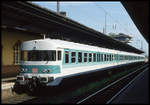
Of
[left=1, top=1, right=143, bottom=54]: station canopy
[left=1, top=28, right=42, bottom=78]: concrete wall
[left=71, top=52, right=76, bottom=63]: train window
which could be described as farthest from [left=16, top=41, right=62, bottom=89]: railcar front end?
[left=1, top=28, right=42, bottom=78]: concrete wall

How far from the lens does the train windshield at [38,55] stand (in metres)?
12.9

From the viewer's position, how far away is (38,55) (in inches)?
521

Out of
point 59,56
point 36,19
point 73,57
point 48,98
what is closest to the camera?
point 48,98

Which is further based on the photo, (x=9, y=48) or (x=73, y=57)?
(x=9, y=48)

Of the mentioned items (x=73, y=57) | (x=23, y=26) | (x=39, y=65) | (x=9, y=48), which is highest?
(x=23, y=26)

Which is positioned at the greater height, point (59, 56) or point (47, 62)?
point (59, 56)

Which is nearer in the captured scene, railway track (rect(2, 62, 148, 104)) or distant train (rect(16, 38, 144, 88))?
railway track (rect(2, 62, 148, 104))

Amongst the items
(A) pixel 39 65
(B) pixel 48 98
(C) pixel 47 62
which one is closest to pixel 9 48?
(A) pixel 39 65

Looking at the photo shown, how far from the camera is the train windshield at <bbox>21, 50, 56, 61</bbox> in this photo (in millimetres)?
12907

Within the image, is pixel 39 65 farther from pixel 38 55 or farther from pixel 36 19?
pixel 36 19

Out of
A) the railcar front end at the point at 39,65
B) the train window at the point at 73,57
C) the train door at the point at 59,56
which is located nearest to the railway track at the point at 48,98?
the railcar front end at the point at 39,65

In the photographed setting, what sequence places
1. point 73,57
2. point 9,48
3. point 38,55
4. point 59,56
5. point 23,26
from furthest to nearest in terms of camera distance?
point 9,48, point 23,26, point 73,57, point 38,55, point 59,56

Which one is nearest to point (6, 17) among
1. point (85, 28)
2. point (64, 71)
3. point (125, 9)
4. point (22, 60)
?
point (22, 60)

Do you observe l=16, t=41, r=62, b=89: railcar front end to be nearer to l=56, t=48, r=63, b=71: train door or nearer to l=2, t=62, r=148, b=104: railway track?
l=56, t=48, r=63, b=71: train door
